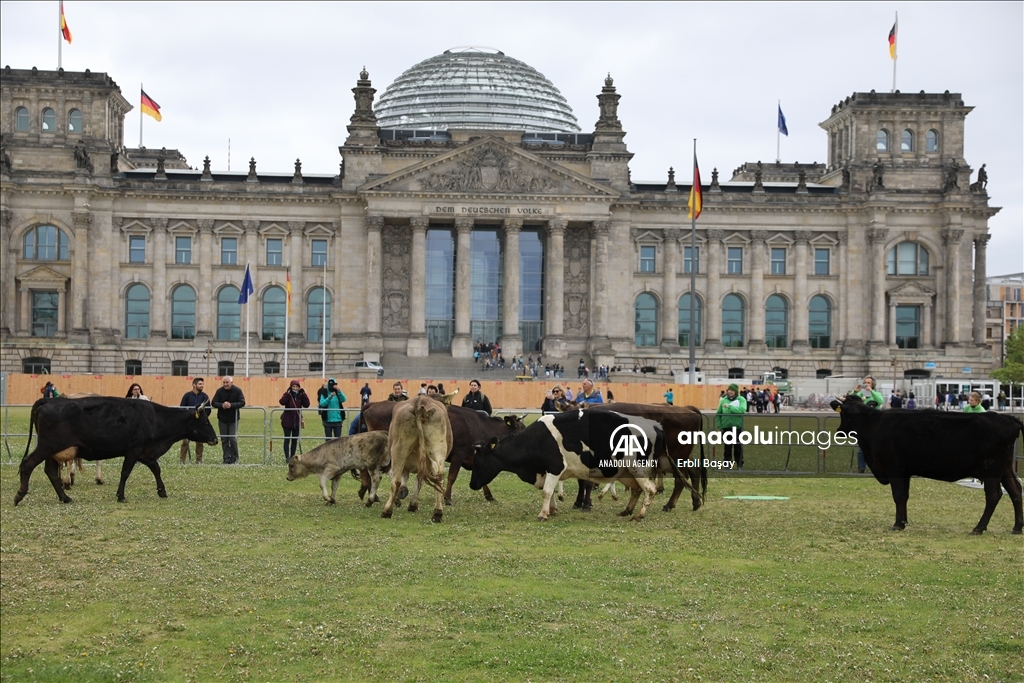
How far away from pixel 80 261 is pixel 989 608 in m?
82.5

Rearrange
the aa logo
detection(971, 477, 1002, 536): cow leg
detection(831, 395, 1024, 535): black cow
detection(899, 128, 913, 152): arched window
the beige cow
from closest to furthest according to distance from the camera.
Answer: detection(831, 395, 1024, 535): black cow < detection(971, 477, 1002, 536): cow leg < the aa logo < the beige cow < detection(899, 128, 913, 152): arched window

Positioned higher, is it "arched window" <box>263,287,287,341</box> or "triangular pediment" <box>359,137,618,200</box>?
"triangular pediment" <box>359,137,618,200</box>

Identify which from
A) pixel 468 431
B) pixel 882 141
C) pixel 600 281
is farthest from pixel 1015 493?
pixel 882 141

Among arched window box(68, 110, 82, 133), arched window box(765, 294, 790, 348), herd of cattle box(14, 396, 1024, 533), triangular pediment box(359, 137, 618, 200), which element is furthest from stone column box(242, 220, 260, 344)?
herd of cattle box(14, 396, 1024, 533)

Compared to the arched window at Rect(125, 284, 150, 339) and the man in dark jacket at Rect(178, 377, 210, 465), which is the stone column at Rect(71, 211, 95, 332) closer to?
the arched window at Rect(125, 284, 150, 339)

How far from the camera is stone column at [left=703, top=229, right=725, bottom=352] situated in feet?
301

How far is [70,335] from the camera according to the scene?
3396 inches

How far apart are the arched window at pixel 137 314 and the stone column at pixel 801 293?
164 feet

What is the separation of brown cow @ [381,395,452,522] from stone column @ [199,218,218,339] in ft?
230

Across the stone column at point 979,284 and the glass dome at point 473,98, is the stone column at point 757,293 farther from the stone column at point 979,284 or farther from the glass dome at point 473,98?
the glass dome at point 473,98

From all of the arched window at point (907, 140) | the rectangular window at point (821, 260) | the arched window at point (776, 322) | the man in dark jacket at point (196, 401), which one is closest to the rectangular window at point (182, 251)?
the arched window at point (776, 322)

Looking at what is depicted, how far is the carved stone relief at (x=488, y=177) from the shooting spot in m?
87.8

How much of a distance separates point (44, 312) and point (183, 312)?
10.2 meters

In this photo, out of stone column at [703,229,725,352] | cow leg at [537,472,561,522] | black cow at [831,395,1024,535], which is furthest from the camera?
stone column at [703,229,725,352]
